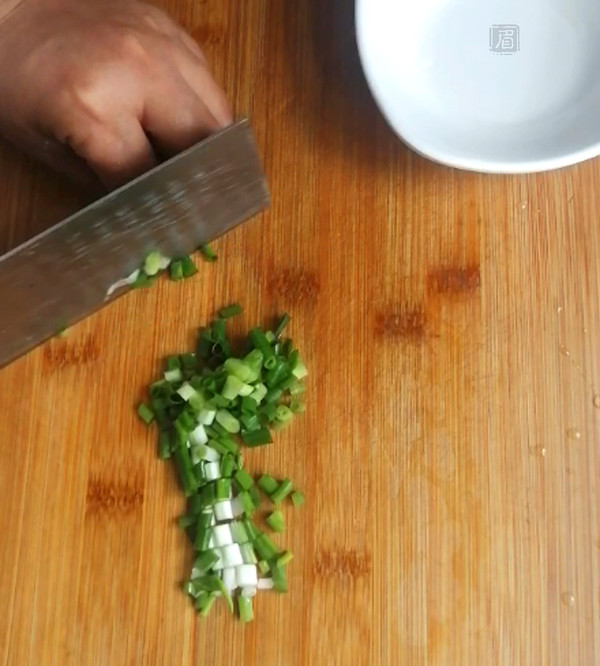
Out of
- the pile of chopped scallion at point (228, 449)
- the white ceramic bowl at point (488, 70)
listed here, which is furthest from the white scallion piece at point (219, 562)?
the white ceramic bowl at point (488, 70)

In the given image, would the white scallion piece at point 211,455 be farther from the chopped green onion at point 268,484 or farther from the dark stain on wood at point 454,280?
the dark stain on wood at point 454,280

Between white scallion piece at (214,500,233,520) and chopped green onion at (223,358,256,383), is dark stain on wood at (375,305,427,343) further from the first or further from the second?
white scallion piece at (214,500,233,520)

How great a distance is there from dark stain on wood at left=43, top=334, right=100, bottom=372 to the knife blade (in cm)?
2

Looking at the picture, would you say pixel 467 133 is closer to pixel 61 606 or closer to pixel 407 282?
pixel 407 282

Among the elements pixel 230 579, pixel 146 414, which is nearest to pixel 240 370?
pixel 146 414

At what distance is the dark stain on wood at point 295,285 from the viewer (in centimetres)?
98

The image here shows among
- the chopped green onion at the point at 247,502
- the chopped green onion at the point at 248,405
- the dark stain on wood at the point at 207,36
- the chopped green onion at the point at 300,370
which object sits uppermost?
the dark stain on wood at the point at 207,36

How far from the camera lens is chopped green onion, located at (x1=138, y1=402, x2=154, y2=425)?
95cm

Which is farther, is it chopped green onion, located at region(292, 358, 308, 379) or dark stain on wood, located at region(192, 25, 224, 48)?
dark stain on wood, located at region(192, 25, 224, 48)

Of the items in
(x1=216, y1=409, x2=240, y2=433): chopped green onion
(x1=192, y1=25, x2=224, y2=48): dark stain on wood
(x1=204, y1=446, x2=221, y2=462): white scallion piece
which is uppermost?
(x1=192, y1=25, x2=224, y2=48): dark stain on wood

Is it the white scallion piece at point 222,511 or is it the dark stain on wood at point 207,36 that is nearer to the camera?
the white scallion piece at point 222,511

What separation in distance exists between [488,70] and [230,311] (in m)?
0.41

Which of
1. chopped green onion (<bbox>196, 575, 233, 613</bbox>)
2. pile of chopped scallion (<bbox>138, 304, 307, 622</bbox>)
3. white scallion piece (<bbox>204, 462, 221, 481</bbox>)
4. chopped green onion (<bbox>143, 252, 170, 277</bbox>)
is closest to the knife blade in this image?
chopped green onion (<bbox>143, 252, 170, 277</bbox>)

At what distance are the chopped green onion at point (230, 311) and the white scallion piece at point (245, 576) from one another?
0.90ft
